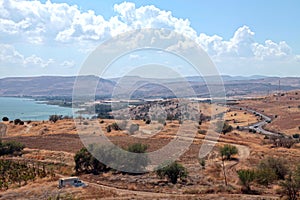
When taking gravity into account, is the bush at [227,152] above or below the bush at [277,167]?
below

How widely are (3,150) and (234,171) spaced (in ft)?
101

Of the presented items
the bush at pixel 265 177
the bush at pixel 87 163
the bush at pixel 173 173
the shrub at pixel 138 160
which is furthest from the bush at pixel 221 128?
the bush at pixel 265 177

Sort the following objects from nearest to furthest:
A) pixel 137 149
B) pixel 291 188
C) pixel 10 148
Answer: pixel 291 188 < pixel 137 149 < pixel 10 148

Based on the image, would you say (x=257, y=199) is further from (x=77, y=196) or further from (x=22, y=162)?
(x=22, y=162)

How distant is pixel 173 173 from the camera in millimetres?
30047

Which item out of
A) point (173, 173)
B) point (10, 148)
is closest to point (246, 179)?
point (173, 173)

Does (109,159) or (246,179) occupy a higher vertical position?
(246,179)

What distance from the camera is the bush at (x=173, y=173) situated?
98.4 feet

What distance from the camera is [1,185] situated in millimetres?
29734

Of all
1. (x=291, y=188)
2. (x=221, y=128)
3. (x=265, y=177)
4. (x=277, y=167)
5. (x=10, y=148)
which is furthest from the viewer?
(x=221, y=128)

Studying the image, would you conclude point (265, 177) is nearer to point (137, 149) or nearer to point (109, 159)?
point (137, 149)

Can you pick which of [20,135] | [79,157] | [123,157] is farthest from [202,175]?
[20,135]

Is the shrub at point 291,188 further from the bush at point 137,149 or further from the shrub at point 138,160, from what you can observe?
the bush at point 137,149

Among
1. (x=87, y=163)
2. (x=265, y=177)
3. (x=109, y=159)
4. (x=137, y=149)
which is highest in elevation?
(x=137, y=149)
